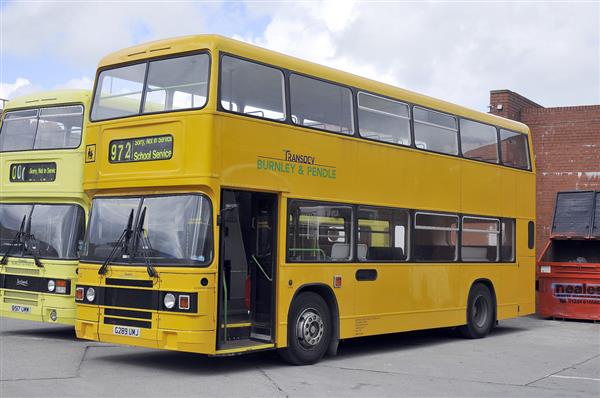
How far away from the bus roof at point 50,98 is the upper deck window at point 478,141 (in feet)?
22.9

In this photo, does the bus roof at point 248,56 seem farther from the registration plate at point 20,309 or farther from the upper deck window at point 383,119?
the registration plate at point 20,309

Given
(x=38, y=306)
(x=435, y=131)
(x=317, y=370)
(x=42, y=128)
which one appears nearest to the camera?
(x=317, y=370)

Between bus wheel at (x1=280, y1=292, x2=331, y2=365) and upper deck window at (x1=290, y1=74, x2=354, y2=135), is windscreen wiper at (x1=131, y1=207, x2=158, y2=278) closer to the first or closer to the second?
bus wheel at (x1=280, y1=292, x2=331, y2=365)

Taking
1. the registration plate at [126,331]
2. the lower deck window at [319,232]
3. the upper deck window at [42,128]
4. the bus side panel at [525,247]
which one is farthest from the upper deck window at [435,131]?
the registration plate at [126,331]

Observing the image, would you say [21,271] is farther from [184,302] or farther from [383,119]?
[383,119]

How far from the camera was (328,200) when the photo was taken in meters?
A: 12.0

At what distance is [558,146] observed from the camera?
79.1ft

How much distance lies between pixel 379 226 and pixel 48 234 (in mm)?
5524

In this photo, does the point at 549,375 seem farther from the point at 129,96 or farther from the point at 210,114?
the point at 129,96

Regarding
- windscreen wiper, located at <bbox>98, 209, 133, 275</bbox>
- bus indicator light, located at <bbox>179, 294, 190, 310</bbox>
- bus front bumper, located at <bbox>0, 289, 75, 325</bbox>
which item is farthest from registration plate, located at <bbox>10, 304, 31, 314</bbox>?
bus indicator light, located at <bbox>179, 294, 190, 310</bbox>

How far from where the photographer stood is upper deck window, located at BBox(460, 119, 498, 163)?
1532 centimetres

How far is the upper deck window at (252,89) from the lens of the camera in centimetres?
1037

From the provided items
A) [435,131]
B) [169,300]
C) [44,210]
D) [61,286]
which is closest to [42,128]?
[44,210]

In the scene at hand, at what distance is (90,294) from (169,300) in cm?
144
